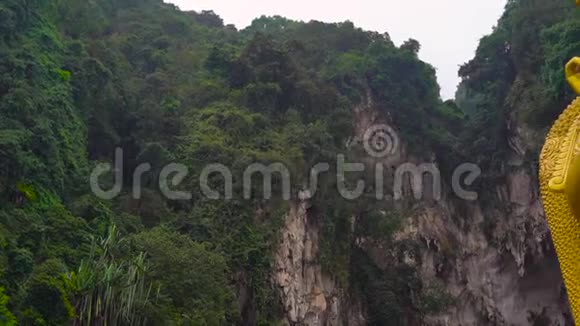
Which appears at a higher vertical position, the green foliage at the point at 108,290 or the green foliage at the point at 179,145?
the green foliage at the point at 179,145

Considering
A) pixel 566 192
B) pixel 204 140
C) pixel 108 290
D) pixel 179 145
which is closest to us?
pixel 566 192

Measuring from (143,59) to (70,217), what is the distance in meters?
8.82

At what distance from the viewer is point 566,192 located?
383cm

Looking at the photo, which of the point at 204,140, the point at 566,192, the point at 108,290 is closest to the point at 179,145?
the point at 204,140

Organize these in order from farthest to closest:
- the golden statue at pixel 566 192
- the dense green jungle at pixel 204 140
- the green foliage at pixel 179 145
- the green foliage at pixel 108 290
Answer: the dense green jungle at pixel 204 140
the green foliage at pixel 179 145
the green foliage at pixel 108 290
the golden statue at pixel 566 192

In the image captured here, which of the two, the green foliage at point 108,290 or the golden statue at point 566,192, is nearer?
the golden statue at point 566,192

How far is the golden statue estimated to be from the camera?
395 cm

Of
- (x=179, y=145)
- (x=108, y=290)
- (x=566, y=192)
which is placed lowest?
(x=108, y=290)

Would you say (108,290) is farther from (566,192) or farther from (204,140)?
(566,192)

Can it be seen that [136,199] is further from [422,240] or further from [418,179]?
[418,179]

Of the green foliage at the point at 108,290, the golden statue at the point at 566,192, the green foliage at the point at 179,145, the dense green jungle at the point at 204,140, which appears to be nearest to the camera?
the golden statue at the point at 566,192

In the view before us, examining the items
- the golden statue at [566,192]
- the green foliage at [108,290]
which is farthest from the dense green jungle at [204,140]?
the golden statue at [566,192]

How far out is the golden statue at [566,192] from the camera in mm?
3945

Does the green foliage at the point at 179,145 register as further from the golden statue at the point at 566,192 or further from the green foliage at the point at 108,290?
the golden statue at the point at 566,192
